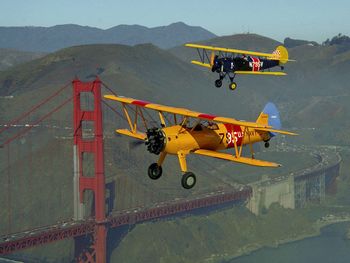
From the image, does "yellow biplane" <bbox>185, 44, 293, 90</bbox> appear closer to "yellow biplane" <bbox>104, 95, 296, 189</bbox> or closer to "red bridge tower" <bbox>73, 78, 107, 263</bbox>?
"yellow biplane" <bbox>104, 95, 296, 189</bbox>

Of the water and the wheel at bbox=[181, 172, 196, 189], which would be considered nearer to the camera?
the wheel at bbox=[181, 172, 196, 189]

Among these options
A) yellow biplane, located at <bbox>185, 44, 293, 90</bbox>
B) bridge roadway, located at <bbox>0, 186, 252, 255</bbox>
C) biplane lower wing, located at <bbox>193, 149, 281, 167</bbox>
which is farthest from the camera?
bridge roadway, located at <bbox>0, 186, 252, 255</bbox>

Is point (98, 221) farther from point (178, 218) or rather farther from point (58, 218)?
point (178, 218)

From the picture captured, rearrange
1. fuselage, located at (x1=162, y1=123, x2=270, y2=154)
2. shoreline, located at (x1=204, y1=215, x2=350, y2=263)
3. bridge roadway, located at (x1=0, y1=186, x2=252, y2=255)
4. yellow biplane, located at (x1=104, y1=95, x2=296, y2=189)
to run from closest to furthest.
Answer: yellow biplane, located at (x1=104, y1=95, x2=296, y2=189)
fuselage, located at (x1=162, y1=123, x2=270, y2=154)
bridge roadway, located at (x1=0, y1=186, x2=252, y2=255)
shoreline, located at (x1=204, y1=215, x2=350, y2=263)

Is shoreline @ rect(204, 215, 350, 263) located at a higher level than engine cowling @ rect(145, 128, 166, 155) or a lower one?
lower

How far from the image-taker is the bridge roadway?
126 m

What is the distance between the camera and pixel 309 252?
532 feet

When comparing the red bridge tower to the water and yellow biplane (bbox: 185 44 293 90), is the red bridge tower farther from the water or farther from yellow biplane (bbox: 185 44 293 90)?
yellow biplane (bbox: 185 44 293 90)

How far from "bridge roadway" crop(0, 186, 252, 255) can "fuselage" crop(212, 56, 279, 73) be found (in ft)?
279

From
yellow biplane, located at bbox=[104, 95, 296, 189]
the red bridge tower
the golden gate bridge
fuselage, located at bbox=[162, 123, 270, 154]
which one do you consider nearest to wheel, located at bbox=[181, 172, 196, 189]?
yellow biplane, located at bbox=[104, 95, 296, 189]

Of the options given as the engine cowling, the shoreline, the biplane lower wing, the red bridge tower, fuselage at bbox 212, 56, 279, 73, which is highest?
fuselage at bbox 212, 56, 279, 73

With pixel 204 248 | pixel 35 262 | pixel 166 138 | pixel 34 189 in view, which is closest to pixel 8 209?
pixel 34 189

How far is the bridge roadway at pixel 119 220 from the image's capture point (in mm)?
126438

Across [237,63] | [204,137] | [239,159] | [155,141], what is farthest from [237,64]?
[155,141]
